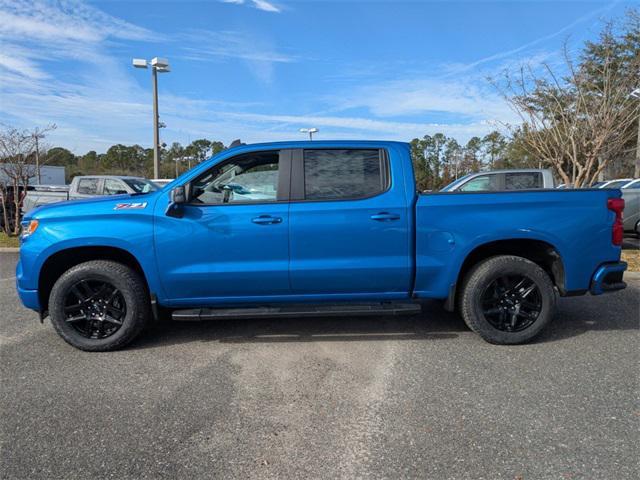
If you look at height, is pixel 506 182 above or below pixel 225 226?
above

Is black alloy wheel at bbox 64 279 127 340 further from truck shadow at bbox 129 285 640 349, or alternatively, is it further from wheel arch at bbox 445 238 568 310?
wheel arch at bbox 445 238 568 310

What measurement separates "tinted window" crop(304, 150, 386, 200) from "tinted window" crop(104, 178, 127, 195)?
9.45m

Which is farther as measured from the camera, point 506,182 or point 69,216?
point 506,182

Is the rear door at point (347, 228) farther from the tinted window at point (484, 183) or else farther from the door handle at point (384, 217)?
the tinted window at point (484, 183)

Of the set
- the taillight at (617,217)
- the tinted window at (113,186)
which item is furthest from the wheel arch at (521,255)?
the tinted window at (113,186)

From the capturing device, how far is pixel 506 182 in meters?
8.69

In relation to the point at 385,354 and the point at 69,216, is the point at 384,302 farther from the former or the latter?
the point at 69,216

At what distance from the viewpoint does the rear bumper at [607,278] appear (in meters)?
4.09

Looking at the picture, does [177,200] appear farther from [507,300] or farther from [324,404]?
[507,300]

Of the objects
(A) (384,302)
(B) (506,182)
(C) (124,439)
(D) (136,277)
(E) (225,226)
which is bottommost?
(C) (124,439)

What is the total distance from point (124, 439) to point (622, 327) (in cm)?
479

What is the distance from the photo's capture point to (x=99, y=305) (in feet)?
13.3

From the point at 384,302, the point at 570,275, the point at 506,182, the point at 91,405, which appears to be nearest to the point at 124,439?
the point at 91,405

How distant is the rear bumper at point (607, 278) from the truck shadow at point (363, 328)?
0.58 metres
